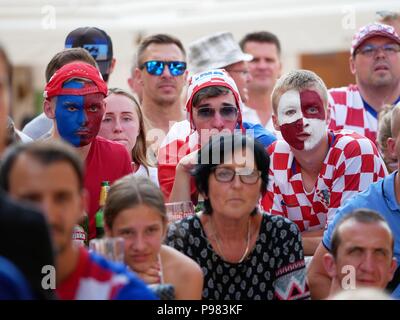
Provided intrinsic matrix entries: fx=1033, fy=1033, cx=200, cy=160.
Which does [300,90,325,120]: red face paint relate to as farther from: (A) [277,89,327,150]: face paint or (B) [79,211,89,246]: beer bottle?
(B) [79,211,89,246]: beer bottle

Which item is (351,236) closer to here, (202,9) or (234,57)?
(234,57)

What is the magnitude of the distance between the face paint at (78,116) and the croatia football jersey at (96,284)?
1.97 m

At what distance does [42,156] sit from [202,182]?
148 cm

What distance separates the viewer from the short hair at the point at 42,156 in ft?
11.1

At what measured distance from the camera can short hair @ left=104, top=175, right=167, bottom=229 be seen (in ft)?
14.2

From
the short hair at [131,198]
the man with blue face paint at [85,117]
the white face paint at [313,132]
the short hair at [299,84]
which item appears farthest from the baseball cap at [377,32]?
the short hair at [131,198]

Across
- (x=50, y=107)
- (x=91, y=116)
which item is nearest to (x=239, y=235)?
(x=91, y=116)

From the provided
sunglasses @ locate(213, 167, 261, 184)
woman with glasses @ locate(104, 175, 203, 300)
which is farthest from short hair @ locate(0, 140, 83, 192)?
sunglasses @ locate(213, 167, 261, 184)

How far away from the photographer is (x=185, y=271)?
4316 millimetres

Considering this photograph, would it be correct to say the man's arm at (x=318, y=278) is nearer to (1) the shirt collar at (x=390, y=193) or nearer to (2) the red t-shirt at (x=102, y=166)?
(1) the shirt collar at (x=390, y=193)

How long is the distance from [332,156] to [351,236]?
4.55ft
